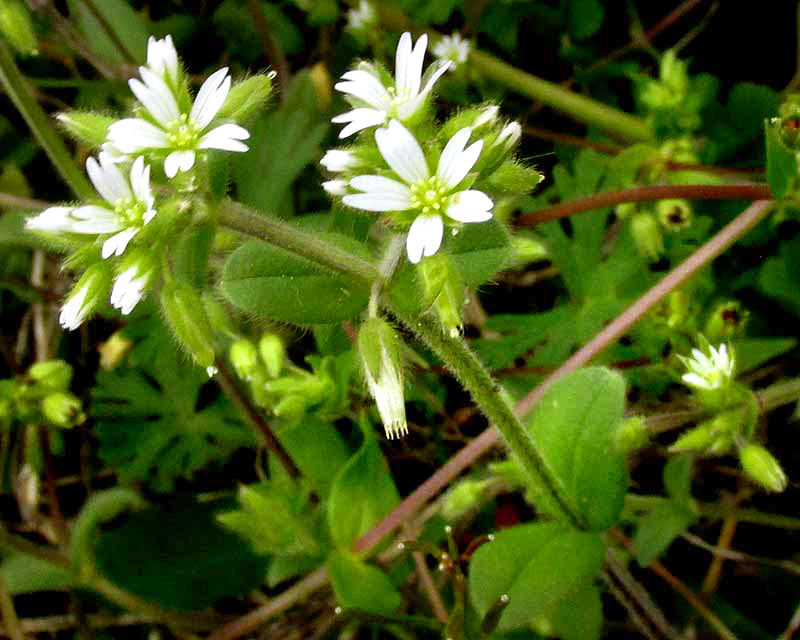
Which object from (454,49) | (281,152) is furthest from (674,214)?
(281,152)

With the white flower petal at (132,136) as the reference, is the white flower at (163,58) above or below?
above

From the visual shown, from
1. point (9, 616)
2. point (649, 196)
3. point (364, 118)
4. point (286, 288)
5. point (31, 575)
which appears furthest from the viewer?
point (9, 616)

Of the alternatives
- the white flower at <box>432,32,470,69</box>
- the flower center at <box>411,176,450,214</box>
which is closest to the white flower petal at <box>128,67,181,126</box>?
the flower center at <box>411,176,450,214</box>

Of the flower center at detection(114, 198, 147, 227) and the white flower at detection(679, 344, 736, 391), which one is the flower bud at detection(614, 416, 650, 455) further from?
the flower center at detection(114, 198, 147, 227)

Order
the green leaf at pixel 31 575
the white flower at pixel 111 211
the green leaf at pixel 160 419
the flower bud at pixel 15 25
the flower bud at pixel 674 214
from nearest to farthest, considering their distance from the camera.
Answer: the white flower at pixel 111 211 < the flower bud at pixel 15 25 < the flower bud at pixel 674 214 < the green leaf at pixel 31 575 < the green leaf at pixel 160 419

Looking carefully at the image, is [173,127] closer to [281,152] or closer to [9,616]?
[281,152]

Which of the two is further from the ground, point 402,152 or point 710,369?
A: point 402,152

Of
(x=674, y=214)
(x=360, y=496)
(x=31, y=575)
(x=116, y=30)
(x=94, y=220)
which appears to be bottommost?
(x=31, y=575)

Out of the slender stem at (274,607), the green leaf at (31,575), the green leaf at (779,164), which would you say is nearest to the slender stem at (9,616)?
the green leaf at (31,575)

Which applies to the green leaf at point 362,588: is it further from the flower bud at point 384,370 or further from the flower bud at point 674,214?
the flower bud at point 674,214
